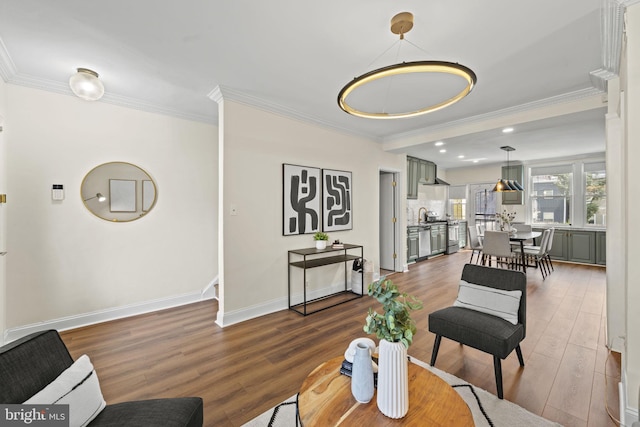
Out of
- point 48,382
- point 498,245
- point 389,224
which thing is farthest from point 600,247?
Result: point 48,382

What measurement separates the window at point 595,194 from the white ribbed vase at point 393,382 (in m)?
8.10

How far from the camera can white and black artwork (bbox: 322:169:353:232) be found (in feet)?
14.0

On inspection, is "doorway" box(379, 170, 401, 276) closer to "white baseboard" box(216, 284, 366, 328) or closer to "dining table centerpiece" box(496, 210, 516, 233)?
"white baseboard" box(216, 284, 366, 328)

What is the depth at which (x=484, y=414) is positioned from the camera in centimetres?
180

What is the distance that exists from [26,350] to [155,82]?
8.94 feet

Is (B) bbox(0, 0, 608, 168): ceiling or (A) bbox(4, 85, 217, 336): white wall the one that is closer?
(B) bbox(0, 0, 608, 168): ceiling

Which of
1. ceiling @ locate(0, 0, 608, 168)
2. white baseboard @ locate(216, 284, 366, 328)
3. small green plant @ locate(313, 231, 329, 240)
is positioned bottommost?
white baseboard @ locate(216, 284, 366, 328)

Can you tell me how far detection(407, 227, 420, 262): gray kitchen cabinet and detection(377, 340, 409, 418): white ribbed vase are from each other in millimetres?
5391

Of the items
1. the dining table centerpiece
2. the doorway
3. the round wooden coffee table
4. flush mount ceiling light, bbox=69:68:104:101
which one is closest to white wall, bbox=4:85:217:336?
flush mount ceiling light, bbox=69:68:104:101

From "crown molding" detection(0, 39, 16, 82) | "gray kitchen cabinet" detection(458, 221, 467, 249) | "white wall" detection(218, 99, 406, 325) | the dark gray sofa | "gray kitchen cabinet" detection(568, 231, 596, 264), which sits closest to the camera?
the dark gray sofa

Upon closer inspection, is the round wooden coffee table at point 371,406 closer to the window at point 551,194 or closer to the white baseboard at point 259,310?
the white baseboard at point 259,310

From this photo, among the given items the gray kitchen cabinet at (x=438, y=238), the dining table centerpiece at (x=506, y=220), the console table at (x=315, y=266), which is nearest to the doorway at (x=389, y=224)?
the console table at (x=315, y=266)

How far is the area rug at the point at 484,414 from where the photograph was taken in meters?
1.73

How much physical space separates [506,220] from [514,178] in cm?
170
